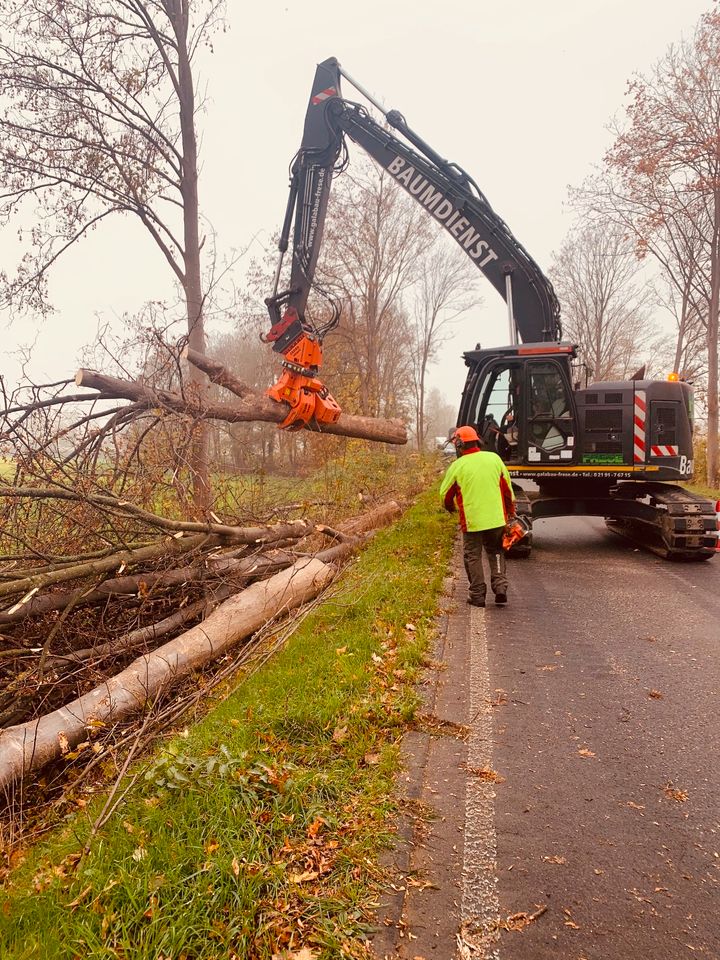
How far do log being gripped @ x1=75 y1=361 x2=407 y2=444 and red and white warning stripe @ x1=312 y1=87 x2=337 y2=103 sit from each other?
4.75m

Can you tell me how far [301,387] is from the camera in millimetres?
7367

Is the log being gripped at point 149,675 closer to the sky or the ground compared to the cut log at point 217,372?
closer to the ground

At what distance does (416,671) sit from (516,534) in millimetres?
2417

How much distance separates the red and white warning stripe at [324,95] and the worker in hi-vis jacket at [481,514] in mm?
5983

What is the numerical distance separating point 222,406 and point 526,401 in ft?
13.8

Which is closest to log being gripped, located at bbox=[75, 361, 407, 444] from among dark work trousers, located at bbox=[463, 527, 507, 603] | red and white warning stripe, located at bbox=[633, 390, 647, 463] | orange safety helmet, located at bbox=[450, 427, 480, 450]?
orange safety helmet, located at bbox=[450, 427, 480, 450]

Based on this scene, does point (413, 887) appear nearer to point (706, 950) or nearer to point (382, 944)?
point (382, 944)

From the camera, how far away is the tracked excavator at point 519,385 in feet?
24.9

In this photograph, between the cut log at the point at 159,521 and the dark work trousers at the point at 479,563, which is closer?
the cut log at the point at 159,521

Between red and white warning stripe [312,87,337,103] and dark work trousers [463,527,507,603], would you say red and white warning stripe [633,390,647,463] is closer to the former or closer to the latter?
dark work trousers [463,527,507,603]

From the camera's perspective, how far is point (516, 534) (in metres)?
6.06

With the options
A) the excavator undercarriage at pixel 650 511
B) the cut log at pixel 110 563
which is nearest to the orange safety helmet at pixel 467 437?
the excavator undercarriage at pixel 650 511

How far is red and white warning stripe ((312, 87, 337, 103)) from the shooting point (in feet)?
27.9

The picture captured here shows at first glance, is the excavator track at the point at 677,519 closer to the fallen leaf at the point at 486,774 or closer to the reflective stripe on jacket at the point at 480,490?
the reflective stripe on jacket at the point at 480,490
